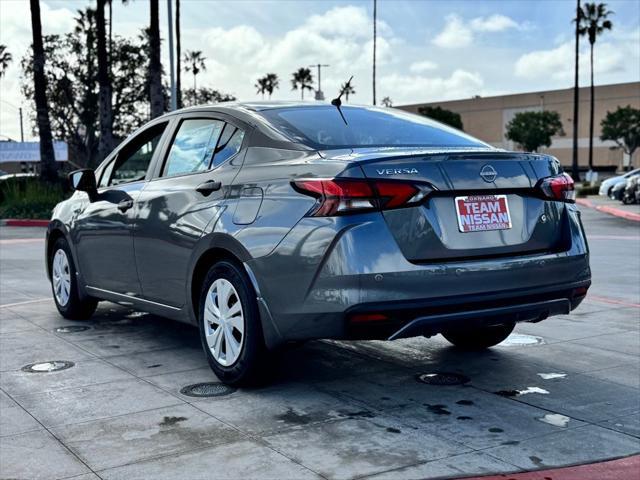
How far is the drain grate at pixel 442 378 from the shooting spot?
531 centimetres

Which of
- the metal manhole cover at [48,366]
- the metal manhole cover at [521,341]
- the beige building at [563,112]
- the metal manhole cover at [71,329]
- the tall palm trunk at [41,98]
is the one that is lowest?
the metal manhole cover at [48,366]

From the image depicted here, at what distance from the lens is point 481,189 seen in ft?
15.3

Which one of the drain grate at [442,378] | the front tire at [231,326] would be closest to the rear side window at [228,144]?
the front tire at [231,326]

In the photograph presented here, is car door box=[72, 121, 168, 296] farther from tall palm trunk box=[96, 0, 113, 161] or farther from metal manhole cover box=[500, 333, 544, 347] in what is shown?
tall palm trunk box=[96, 0, 113, 161]

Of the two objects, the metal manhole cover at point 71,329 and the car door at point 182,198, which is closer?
the car door at point 182,198

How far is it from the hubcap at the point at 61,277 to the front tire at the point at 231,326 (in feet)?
8.39

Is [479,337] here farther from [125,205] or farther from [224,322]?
[125,205]

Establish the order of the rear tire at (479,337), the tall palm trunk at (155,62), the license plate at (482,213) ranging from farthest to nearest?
the tall palm trunk at (155,62)
the rear tire at (479,337)
the license plate at (482,213)

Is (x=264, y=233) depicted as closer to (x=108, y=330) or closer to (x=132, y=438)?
(x=132, y=438)

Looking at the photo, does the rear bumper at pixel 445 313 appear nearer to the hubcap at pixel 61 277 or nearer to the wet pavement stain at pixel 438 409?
the wet pavement stain at pixel 438 409

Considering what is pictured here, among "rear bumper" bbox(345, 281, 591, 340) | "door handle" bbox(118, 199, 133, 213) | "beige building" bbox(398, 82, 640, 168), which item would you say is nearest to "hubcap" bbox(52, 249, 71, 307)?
"door handle" bbox(118, 199, 133, 213)

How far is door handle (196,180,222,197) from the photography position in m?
5.32

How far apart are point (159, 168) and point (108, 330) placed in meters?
1.72

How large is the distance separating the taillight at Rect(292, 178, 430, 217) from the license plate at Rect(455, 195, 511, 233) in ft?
0.84
